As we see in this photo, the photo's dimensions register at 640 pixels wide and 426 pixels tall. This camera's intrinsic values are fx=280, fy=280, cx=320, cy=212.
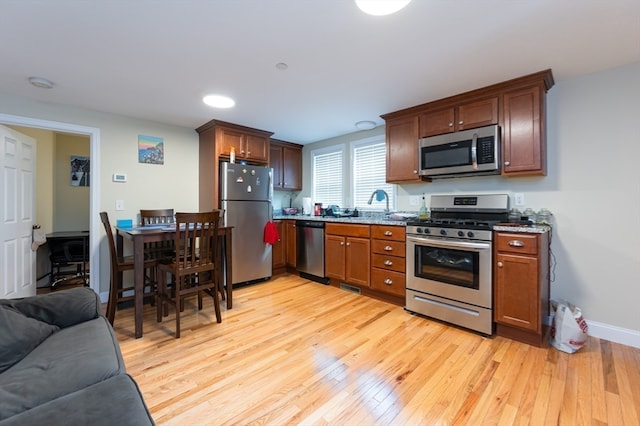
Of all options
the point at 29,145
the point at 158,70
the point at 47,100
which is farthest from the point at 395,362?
the point at 29,145

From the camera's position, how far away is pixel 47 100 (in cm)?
283

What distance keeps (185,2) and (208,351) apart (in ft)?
7.39

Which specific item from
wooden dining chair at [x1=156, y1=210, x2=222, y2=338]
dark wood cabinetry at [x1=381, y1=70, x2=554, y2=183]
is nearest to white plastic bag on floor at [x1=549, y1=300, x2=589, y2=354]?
dark wood cabinetry at [x1=381, y1=70, x2=554, y2=183]

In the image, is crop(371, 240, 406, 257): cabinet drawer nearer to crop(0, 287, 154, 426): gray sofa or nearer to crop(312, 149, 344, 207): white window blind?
crop(312, 149, 344, 207): white window blind

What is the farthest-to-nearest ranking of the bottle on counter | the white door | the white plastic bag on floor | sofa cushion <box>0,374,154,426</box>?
the bottle on counter
the white door
the white plastic bag on floor
sofa cushion <box>0,374,154,426</box>

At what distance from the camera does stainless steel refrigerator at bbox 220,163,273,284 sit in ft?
11.6

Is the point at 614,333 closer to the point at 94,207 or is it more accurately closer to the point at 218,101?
the point at 218,101

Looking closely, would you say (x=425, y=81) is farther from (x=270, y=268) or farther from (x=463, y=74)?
(x=270, y=268)

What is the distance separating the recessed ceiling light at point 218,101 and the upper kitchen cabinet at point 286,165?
1.56m

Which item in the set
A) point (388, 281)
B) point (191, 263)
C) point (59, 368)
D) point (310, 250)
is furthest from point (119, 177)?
point (388, 281)

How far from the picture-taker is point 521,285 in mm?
2158

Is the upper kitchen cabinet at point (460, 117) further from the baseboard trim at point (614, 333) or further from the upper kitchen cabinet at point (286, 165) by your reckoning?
the upper kitchen cabinet at point (286, 165)

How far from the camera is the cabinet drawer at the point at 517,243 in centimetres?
211

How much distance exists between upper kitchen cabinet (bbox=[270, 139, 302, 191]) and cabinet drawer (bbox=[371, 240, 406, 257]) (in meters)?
2.12
